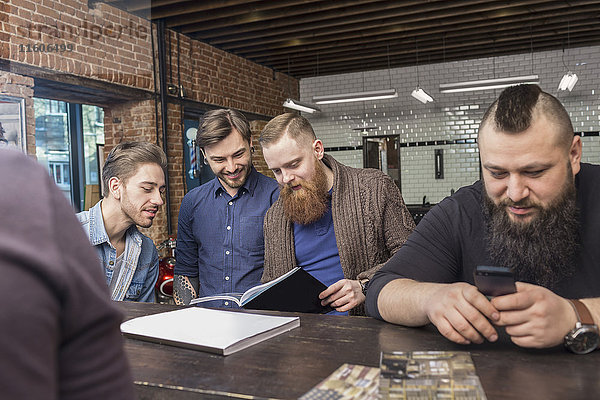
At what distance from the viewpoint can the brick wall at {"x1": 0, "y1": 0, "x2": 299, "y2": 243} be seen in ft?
16.6

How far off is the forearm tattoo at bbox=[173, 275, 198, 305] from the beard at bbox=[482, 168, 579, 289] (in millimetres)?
1852

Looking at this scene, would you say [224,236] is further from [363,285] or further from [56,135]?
[56,135]

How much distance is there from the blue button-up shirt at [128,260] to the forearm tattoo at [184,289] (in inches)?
14.8

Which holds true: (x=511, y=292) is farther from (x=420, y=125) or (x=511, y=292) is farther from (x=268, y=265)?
(x=420, y=125)

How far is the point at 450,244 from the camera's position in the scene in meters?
1.79

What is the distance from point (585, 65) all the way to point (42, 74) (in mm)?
8654

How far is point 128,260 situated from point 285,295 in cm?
93

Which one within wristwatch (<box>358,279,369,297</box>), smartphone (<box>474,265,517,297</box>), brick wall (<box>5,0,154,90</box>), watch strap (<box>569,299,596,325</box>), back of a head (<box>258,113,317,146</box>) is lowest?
wristwatch (<box>358,279,369,297</box>)

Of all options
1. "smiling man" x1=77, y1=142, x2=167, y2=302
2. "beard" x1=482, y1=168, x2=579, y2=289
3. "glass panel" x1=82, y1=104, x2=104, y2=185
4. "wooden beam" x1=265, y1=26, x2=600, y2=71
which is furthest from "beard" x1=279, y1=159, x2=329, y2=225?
"glass panel" x1=82, y1=104, x2=104, y2=185

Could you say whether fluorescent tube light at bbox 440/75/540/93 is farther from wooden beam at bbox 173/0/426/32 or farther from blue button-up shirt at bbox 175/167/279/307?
blue button-up shirt at bbox 175/167/279/307

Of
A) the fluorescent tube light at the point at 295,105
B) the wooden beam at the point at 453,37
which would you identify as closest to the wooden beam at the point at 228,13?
the fluorescent tube light at the point at 295,105

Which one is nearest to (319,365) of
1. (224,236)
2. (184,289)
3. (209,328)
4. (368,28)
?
(209,328)

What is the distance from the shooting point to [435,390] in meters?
1.01

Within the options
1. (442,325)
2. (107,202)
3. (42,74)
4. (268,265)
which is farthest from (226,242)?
(42,74)
